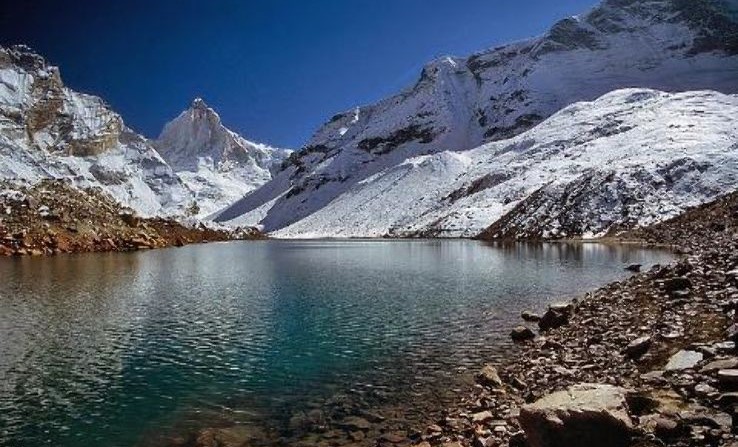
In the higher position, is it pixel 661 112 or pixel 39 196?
pixel 661 112

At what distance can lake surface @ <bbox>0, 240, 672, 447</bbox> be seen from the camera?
18.8 metres

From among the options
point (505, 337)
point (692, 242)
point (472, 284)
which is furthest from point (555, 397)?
point (692, 242)

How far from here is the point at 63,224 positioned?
101 m

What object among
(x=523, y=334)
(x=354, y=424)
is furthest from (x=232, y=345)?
(x=523, y=334)

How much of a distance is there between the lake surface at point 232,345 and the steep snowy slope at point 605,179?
63.4 metres

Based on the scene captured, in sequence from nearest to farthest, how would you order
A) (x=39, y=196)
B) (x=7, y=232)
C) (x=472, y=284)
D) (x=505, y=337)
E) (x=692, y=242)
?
(x=505, y=337) → (x=472, y=284) → (x=692, y=242) → (x=7, y=232) → (x=39, y=196)

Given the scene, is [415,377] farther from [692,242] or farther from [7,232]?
[7,232]

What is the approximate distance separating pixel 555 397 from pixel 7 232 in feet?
328

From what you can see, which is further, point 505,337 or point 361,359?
point 505,337

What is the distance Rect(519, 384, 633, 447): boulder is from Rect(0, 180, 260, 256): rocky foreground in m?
94.7

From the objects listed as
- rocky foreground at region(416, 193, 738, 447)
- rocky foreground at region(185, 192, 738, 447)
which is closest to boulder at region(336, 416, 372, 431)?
rocky foreground at region(185, 192, 738, 447)

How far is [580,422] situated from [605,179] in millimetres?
123106

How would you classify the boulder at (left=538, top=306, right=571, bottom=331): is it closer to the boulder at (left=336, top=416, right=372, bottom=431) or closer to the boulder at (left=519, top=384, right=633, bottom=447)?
the boulder at (left=336, top=416, right=372, bottom=431)

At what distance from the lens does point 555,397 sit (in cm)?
1245
